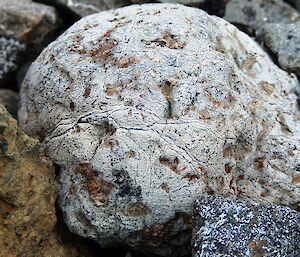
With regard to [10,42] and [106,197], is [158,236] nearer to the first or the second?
[106,197]

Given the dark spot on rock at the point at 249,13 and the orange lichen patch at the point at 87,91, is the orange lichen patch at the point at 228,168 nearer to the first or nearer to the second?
the orange lichen patch at the point at 87,91

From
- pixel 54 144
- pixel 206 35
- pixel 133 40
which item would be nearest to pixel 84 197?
pixel 54 144

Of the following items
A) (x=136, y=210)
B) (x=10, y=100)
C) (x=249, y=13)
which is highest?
(x=249, y=13)

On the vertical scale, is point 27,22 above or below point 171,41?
below

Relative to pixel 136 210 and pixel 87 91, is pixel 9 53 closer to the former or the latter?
pixel 87 91

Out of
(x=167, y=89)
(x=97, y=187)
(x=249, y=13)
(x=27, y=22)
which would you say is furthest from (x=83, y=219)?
(x=249, y=13)

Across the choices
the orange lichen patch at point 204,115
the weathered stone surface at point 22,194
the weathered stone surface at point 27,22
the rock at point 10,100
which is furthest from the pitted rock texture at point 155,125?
the weathered stone surface at point 27,22
